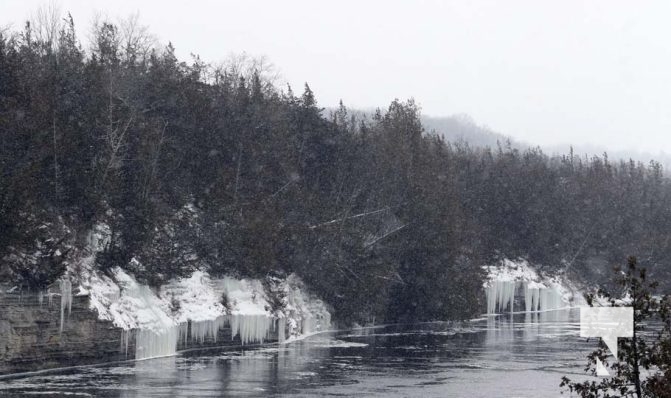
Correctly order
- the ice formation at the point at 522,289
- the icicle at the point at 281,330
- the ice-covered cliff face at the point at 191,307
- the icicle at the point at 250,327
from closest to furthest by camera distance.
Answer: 1. the ice-covered cliff face at the point at 191,307
2. the icicle at the point at 250,327
3. the icicle at the point at 281,330
4. the ice formation at the point at 522,289

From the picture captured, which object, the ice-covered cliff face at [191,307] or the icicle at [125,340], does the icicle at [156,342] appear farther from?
the icicle at [125,340]

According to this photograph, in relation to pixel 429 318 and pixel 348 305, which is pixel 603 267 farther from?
pixel 348 305

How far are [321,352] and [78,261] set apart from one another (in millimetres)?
14420

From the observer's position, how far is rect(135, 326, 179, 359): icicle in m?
44.3

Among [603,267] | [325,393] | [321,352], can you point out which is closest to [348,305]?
[321,352]

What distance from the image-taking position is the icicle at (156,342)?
44.3 metres

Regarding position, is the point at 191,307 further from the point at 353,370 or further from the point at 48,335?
the point at 353,370

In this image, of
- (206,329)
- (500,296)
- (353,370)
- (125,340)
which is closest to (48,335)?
(125,340)

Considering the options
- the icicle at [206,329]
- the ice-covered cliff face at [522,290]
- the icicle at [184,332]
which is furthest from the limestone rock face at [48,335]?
the ice-covered cliff face at [522,290]

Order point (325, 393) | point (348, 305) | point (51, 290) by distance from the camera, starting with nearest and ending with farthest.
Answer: point (325, 393) < point (51, 290) < point (348, 305)

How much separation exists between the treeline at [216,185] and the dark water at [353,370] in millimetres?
6403

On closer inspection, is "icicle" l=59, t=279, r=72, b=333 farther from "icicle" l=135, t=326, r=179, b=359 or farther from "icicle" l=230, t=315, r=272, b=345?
"icicle" l=230, t=315, r=272, b=345

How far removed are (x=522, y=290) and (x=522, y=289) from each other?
4.3 inches

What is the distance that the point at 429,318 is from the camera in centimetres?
7438
